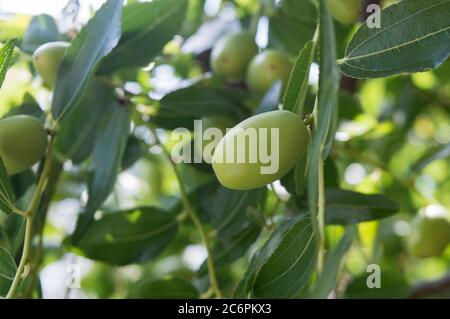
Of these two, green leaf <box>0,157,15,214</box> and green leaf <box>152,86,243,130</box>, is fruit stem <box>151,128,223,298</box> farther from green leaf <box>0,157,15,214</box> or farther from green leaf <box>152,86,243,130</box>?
green leaf <box>0,157,15,214</box>

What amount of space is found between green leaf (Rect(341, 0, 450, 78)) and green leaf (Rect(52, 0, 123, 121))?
1.30 ft

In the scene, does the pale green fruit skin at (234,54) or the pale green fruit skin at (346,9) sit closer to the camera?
the pale green fruit skin at (346,9)

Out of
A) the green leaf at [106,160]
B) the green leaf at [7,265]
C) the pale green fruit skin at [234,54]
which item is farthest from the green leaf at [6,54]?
the pale green fruit skin at [234,54]

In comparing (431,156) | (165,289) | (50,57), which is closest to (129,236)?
(165,289)

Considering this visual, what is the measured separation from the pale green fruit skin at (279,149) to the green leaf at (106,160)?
427 mm

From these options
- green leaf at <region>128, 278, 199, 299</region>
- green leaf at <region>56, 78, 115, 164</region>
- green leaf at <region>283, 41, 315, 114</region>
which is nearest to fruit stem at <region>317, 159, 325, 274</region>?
green leaf at <region>283, 41, 315, 114</region>

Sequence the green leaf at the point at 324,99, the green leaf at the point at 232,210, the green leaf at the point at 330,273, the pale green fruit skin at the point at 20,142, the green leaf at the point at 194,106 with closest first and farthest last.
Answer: the green leaf at the point at 324,99
the green leaf at the point at 330,273
the pale green fruit skin at the point at 20,142
the green leaf at the point at 232,210
the green leaf at the point at 194,106

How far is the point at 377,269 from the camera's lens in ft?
4.83

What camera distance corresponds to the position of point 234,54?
173 cm

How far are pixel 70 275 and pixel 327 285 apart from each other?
0.68 metres

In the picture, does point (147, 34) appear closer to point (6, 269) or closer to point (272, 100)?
point (272, 100)

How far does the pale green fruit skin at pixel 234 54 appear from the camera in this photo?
5.69 feet

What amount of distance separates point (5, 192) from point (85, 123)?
19.1 inches

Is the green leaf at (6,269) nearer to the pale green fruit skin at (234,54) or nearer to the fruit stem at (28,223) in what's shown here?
the fruit stem at (28,223)
